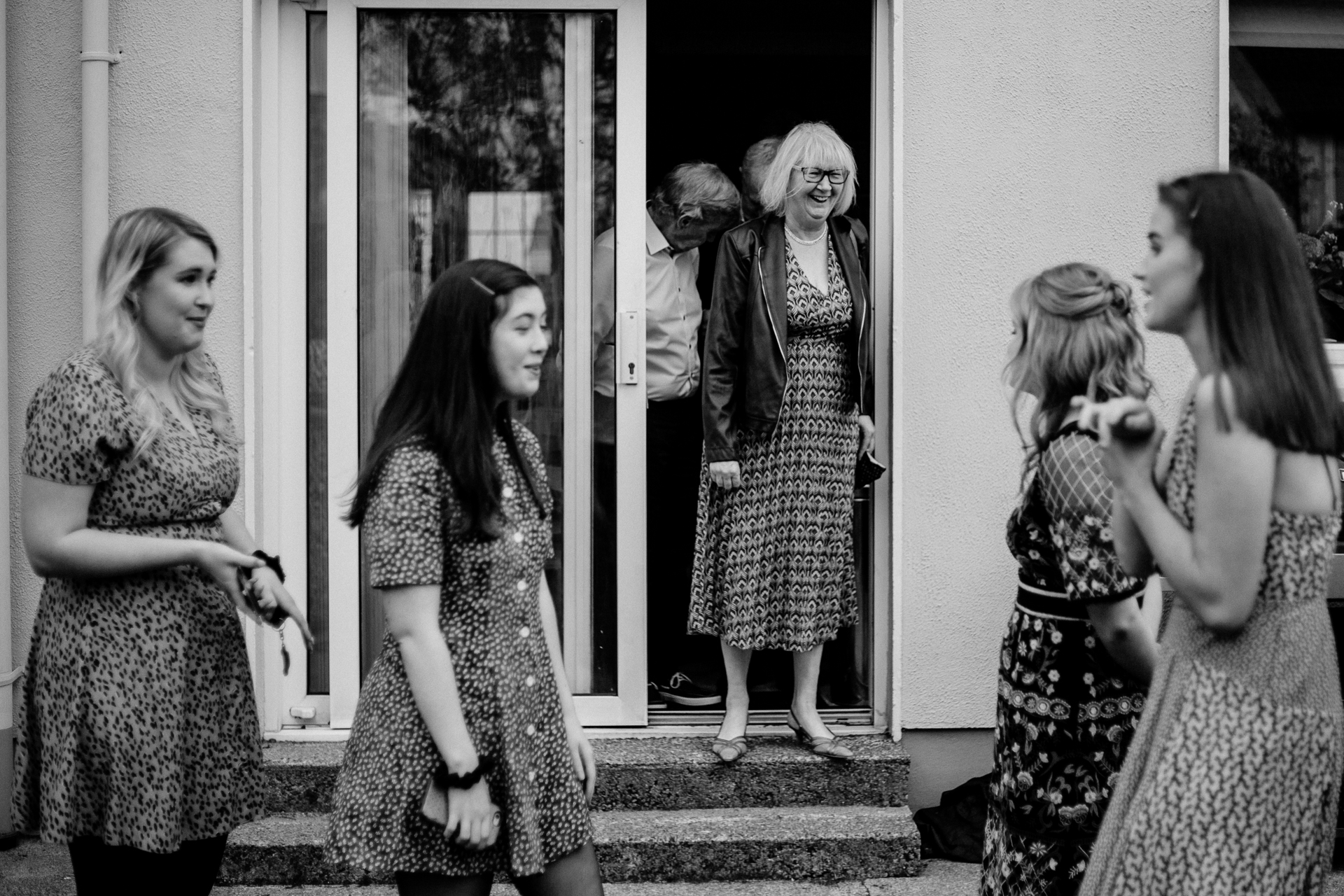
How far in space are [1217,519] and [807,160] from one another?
2.85 meters

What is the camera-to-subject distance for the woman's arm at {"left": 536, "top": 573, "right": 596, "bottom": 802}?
2.70 m

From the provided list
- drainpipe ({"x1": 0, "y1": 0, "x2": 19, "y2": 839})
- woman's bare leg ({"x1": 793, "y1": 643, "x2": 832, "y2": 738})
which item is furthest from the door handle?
drainpipe ({"x1": 0, "y1": 0, "x2": 19, "y2": 839})

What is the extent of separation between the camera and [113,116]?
4.72m

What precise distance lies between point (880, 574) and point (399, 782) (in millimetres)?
2769

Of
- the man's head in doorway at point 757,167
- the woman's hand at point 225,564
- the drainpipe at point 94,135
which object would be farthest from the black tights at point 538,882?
the man's head in doorway at point 757,167

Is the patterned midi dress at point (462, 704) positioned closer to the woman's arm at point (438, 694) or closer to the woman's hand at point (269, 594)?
the woman's arm at point (438, 694)

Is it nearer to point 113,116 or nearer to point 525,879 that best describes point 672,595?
point 113,116

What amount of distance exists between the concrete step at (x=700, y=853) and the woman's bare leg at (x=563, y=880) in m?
1.81

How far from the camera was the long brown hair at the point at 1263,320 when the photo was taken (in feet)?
6.74

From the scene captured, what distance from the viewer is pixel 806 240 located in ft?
15.7

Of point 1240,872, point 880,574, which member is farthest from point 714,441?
point 1240,872

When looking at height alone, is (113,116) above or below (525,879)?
above

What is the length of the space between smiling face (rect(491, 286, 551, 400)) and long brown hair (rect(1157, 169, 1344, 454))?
45.9 inches

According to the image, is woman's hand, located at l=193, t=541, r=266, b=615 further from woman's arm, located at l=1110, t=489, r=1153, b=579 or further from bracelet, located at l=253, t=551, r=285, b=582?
woman's arm, located at l=1110, t=489, r=1153, b=579
